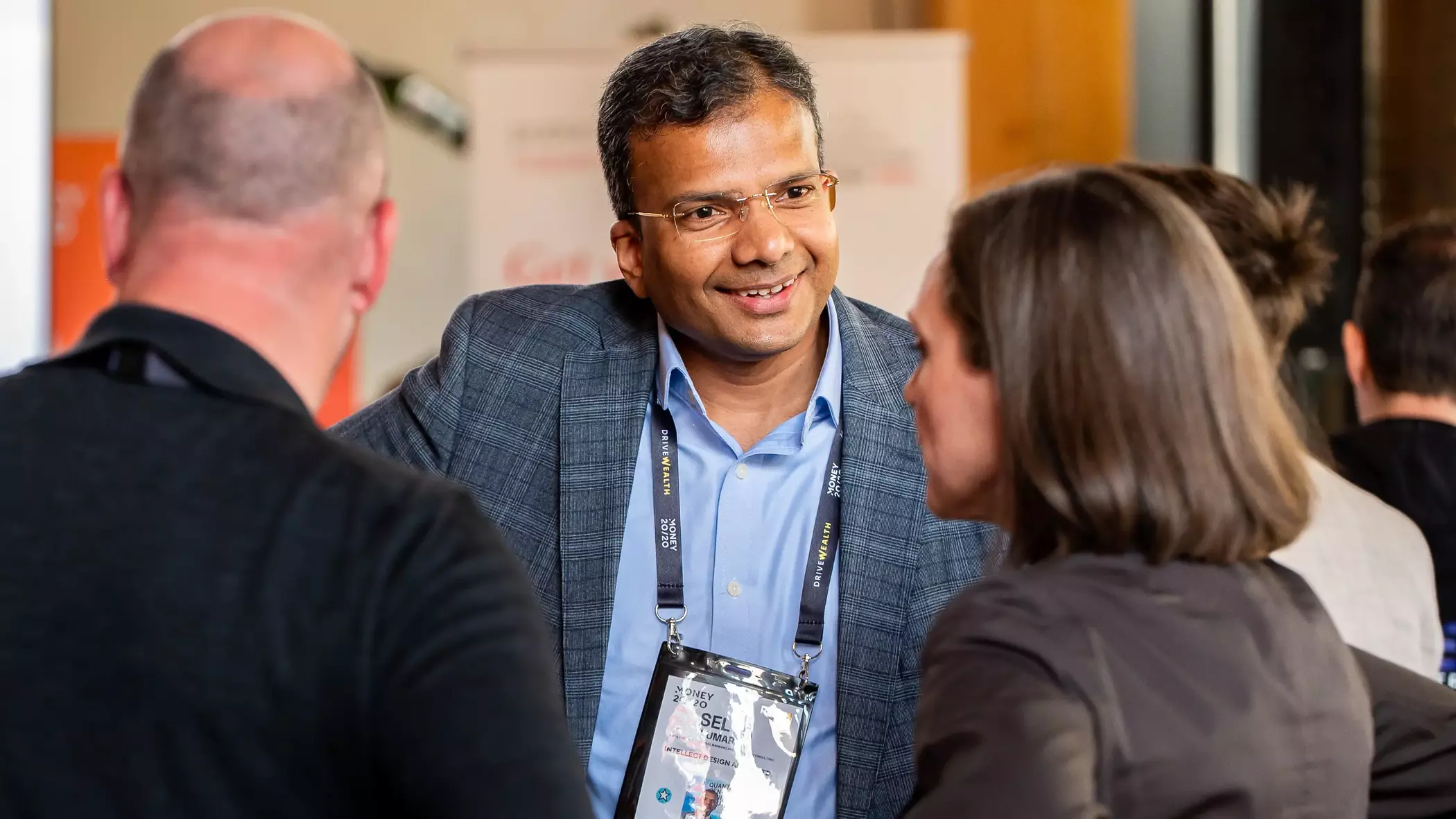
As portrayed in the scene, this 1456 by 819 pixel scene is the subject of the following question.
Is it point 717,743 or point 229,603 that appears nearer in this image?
point 229,603

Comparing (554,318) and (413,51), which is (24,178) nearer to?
(413,51)

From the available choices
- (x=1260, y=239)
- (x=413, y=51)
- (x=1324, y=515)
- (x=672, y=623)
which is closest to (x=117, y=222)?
(x=672, y=623)

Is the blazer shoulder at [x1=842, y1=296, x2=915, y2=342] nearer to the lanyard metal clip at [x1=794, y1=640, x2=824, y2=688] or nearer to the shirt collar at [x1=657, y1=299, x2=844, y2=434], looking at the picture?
the shirt collar at [x1=657, y1=299, x2=844, y2=434]

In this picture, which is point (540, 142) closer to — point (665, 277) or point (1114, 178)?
point (665, 277)

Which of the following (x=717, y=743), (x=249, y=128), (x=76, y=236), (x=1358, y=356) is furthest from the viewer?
(x=76, y=236)

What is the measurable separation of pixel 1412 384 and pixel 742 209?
129cm

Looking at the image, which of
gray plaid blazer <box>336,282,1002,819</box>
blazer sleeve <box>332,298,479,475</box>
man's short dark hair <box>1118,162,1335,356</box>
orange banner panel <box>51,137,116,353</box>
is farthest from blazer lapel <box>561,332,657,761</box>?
orange banner panel <box>51,137,116,353</box>

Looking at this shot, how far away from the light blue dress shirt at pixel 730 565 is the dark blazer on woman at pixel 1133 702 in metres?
0.80

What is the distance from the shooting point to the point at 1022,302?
1141 millimetres

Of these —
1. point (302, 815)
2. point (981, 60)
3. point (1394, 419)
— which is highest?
point (981, 60)

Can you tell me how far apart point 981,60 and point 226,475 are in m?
4.86

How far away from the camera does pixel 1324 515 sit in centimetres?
190

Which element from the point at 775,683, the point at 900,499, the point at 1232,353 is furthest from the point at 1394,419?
the point at 1232,353

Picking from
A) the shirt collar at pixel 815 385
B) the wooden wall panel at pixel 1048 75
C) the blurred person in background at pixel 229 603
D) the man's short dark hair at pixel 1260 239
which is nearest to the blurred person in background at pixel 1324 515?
the man's short dark hair at pixel 1260 239
